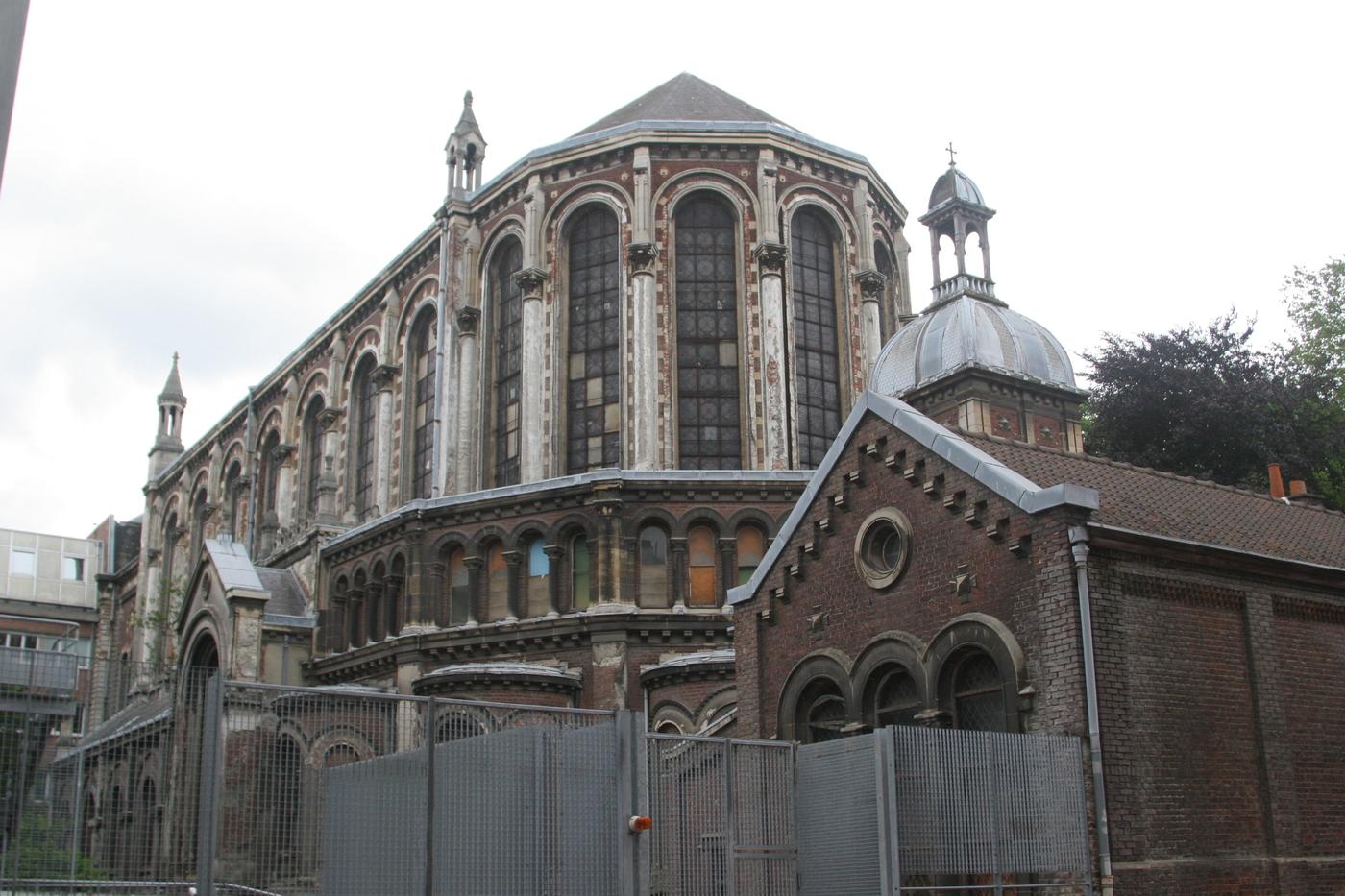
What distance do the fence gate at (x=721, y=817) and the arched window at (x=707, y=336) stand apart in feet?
82.0

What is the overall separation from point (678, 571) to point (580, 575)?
2574 mm

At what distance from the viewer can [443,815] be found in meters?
13.6

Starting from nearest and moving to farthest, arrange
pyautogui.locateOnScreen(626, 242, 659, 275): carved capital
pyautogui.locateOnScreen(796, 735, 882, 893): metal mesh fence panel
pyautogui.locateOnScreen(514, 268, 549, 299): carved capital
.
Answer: pyautogui.locateOnScreen(796, 735, 882, 893): metal mesh fence panel < pyautogui.locateOnScreen(626, 242, 659, 275): carved capital < pyautogui.locateOnScreen(514, 268, 549, 299): carved capital

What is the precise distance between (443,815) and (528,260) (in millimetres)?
31907

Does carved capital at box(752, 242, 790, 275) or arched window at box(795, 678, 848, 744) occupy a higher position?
carved capital at box(752, 242, 790, 275)

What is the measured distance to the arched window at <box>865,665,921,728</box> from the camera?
19.7 m

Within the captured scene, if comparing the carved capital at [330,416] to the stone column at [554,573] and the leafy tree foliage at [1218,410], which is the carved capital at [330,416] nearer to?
the stone column at [554,573]

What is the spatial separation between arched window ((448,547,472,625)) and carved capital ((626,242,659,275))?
10.4 meters

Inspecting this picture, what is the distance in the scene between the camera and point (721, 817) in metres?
15.9

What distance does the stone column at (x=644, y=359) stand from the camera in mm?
40750

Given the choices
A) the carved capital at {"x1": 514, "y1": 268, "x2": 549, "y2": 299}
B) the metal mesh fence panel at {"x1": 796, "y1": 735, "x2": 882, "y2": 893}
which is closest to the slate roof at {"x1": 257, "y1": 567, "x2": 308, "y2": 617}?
the carved capital at {"x1": 514, "y1": 268, "x2": 549, "y2": 299}

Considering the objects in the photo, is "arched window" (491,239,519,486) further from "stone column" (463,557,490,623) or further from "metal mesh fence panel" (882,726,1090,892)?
"metal mesh fence panel" (882,726,1090,892)

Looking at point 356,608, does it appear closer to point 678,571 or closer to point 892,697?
point 678,571

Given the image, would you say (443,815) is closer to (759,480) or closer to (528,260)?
(759,480)
